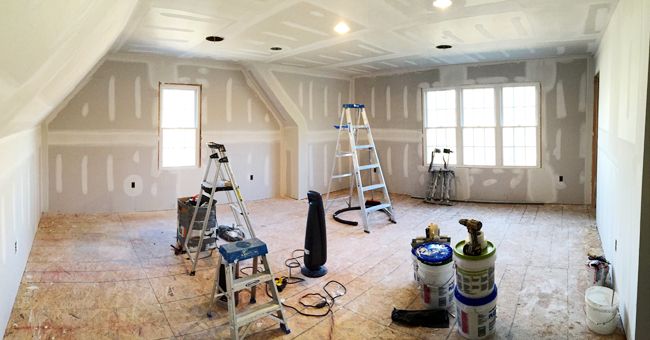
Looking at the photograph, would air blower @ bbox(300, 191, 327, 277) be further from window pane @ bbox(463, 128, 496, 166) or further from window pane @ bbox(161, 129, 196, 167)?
window pane @ bbox(463, 128, 496, 166)

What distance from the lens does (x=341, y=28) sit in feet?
14.1

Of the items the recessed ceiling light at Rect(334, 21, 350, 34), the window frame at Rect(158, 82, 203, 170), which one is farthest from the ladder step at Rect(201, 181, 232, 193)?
the window frame at Rect(158, 82, 203, 170)

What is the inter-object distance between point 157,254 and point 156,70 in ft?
10.7

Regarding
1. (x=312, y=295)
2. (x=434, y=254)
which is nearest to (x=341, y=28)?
(x=434, y=254)

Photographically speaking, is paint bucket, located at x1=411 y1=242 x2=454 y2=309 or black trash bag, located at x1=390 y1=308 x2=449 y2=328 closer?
black trash bag, located at x1=390 y1=308 x2=449 y2=328

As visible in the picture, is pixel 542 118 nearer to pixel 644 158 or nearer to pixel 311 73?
pixel 311 73

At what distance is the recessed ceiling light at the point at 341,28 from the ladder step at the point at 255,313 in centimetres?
289

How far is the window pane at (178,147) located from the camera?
21.1 feet

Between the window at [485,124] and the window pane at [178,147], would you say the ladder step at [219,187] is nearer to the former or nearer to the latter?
the window pane at [178,147]

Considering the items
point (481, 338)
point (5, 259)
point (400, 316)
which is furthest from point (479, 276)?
point (5, 259)

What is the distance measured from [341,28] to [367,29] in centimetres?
30

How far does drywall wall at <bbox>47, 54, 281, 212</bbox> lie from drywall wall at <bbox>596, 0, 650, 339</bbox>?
5350 mm

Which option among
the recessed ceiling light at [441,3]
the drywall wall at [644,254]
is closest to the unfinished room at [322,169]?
the drywall wall at [644,254]

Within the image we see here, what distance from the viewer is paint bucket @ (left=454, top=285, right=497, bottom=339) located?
2504mm
